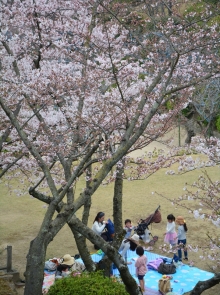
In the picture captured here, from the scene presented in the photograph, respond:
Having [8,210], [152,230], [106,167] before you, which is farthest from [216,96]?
[106,167]

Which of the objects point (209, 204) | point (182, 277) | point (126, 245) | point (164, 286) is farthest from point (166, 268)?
point (209, 204)

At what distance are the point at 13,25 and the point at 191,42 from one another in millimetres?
3354

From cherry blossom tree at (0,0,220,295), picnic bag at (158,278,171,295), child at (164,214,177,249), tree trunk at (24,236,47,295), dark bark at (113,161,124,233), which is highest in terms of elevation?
cherry blossom tree at (0,0,220,295)

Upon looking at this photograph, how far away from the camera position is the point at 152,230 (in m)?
10.1

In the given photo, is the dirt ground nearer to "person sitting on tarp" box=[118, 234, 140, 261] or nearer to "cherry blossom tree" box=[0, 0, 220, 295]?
"person sitting on tarp" box=[118, 234, 140, 261]

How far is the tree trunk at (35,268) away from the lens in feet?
10.9

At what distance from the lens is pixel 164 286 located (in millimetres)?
6711

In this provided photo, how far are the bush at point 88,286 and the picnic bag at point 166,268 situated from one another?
326 centimetres

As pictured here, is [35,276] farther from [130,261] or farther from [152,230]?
[152,230]

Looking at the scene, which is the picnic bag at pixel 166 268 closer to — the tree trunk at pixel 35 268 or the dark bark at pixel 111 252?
the dark bark at pixel 111 252

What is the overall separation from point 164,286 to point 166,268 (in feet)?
2.70

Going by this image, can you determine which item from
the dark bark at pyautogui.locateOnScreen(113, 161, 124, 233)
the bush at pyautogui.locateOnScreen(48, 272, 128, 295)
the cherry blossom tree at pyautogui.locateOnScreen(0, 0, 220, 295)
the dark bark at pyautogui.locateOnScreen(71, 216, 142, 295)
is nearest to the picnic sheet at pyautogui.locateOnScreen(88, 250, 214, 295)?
the dark bark at pyautogui.locateOnScreen(113, 161, 124, 233)

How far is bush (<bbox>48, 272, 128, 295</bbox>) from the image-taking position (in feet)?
13.6

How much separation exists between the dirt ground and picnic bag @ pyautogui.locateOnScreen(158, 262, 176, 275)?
720 mm
